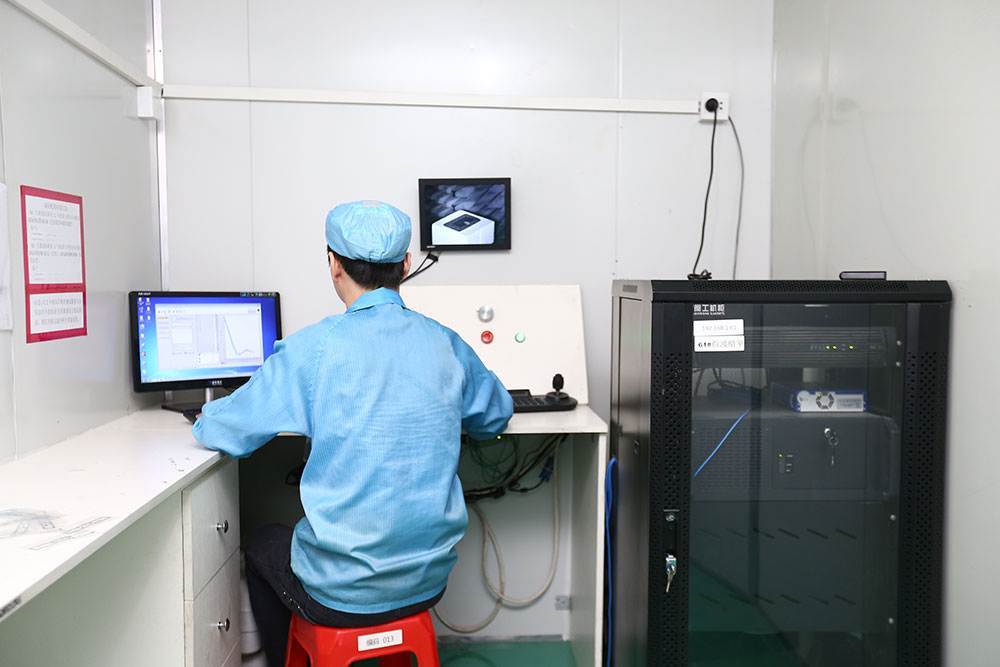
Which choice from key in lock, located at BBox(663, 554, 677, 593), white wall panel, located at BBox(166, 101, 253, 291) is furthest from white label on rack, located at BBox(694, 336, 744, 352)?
white wall panel, located at BBox(166, 101, 253, 291)

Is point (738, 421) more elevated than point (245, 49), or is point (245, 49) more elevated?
point (245, 49)

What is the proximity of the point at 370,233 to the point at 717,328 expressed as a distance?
2.66 feet

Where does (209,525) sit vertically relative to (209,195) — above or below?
below

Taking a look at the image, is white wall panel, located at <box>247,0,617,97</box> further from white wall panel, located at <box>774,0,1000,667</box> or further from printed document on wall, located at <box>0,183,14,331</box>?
printed document on wall, located at <box>0,183,14,331</box>

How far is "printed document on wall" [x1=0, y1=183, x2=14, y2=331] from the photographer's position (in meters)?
1.48

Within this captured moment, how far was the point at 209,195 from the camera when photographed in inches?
90.4

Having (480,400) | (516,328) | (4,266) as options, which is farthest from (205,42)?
(480,400)

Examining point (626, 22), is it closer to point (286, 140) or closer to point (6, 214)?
point (286, 140)

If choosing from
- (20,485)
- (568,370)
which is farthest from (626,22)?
(20,485)

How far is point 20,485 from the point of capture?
4.39ft

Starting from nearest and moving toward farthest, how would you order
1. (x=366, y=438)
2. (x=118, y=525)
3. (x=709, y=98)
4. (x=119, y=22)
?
(x=118, y=525), (x=366, y=438), (x=119, y=22), (x=709, y=98)

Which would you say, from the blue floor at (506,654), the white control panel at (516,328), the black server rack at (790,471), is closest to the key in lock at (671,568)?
the black server rack at (790,471)

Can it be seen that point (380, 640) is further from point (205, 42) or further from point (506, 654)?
point (205, 42)

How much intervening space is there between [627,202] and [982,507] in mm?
1369
